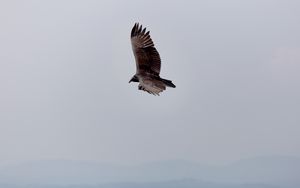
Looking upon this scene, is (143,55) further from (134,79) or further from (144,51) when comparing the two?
(134,79)

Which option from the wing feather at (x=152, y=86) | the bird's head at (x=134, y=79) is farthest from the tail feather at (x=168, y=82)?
A: the bird's head at (x=134, y=79)

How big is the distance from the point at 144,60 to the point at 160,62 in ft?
2.55

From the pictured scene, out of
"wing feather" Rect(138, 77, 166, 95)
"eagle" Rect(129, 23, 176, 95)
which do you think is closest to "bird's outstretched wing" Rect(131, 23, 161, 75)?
"eagle" Rect(129, 23, 176, 95)

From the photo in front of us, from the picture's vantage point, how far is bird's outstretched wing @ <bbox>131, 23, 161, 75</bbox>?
19.0 meters

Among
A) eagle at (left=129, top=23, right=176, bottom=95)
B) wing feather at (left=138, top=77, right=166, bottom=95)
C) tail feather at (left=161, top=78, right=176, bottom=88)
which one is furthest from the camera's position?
eagle at (left=129, top=23, right=176, bottom=95)

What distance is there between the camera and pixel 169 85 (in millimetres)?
17234

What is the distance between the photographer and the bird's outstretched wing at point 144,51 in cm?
1898

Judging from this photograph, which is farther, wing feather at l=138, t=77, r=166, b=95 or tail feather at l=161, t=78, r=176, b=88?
wing feather at l=138, t=77, r=166, b=95

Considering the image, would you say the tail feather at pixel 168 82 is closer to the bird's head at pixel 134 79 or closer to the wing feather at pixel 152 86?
the wing feather at pixel 152 86

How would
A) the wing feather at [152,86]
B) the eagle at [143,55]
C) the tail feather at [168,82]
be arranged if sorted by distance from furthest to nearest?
the eagle at [143,55] → the wing feather at [152,86] → the tail feather at [168,82]

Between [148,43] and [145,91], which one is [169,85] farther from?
[148,43]

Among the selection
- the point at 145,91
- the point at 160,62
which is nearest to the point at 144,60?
the point at 160,62

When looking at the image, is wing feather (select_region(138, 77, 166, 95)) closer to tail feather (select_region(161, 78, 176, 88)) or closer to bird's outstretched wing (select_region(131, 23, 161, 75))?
tail feather (select_region(161, 78, 176, 88))

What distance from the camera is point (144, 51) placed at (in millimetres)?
19047
